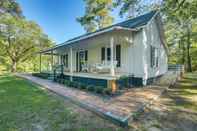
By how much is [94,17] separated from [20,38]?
13687mm

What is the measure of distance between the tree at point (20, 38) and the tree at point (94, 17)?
7899 millimetres


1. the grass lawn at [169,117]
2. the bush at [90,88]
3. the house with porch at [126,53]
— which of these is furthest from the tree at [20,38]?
the grass lawn at [169,117]

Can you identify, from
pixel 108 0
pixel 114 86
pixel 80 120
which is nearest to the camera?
pixel 80 120

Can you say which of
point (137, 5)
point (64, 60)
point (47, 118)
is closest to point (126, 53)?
point (137, 5)

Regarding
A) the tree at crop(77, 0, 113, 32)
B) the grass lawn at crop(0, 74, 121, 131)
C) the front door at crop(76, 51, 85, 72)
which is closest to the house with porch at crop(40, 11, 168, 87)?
the front door at crop(76, 51, 85, 72)

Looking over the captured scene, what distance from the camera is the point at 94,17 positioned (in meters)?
31.0

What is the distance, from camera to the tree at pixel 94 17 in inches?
1171

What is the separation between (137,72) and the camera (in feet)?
34.8

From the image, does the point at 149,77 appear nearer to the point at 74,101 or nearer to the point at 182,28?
the point at 74,101

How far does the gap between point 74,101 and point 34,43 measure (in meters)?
26.1

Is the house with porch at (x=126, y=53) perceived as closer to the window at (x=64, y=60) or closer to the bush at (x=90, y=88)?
the bush at (x=90, y=88)

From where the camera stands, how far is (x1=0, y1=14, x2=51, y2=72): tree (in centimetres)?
2722

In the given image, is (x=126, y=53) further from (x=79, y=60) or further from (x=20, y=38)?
(x=20, y=38)

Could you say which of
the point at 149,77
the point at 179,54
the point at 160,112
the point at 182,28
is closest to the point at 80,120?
the point at 160,112
